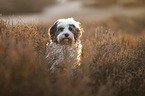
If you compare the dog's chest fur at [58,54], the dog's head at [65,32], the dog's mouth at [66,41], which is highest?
the dog's head at [65,32]

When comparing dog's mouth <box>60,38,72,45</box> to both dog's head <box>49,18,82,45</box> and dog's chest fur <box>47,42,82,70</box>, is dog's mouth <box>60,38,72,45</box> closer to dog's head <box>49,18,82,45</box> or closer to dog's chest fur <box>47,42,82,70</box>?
dog's head <box>49,18,82,45</box>

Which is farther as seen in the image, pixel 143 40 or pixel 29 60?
pixel 143 40

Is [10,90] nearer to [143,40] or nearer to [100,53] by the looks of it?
[100,53]

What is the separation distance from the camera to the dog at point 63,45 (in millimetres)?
3855

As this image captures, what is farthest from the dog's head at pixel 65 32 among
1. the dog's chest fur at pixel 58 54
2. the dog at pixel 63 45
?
the dog's chest fur at pixel 58 54

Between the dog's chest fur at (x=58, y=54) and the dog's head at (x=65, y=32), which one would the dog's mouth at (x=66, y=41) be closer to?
the dog's head at (x=65, y=32)

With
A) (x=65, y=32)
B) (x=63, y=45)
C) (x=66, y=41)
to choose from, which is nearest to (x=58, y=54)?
(x=63, y=45)

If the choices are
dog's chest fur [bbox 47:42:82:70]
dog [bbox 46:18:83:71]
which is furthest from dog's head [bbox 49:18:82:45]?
dog's chest fur [bbox 47:42:82:70]

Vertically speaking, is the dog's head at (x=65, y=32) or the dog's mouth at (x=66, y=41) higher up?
the dog's head at (x=65, y=32)

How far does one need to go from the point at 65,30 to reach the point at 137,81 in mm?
2434

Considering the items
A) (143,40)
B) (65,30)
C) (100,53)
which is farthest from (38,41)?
(143,40)

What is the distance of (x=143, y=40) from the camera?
176 inches

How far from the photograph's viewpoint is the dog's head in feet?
13.8

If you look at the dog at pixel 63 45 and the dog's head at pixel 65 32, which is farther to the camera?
the dog's head at pixel 65 32
